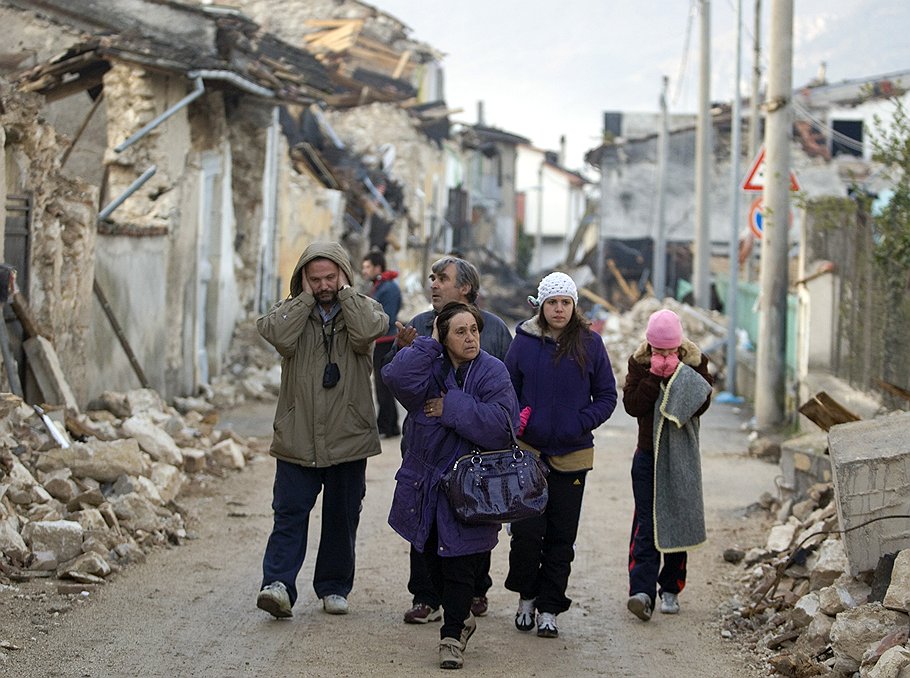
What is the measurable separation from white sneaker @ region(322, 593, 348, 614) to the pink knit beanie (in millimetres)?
2088

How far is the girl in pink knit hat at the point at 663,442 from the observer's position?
23.3 ft

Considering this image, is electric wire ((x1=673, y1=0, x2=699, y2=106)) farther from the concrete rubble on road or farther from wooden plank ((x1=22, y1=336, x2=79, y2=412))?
the concrete rubble on road

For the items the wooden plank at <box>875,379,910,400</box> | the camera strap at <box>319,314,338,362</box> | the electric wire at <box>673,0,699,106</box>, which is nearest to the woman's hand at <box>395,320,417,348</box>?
the camera strap at <box>319,314,338,362</box>

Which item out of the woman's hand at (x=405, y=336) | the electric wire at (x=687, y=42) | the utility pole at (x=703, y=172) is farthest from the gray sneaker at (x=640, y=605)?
the electric wire at (x=687, y=42)

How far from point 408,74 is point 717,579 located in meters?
39.5

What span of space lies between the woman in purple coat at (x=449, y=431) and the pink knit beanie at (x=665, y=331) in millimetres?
1294

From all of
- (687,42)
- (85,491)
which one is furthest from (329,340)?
(687,42)

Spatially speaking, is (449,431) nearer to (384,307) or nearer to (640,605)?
(640,605)

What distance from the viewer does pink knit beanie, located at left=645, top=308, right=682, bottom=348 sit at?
7.07 m

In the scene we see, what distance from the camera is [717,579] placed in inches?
331

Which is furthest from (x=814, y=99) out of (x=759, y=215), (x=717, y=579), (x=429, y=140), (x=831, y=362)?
(x=717, y=579)

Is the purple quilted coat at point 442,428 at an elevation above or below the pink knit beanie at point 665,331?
below

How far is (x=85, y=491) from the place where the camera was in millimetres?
8562

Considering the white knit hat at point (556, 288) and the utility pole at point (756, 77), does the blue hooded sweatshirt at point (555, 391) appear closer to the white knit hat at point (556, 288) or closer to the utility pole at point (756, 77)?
the white knit hat at point (556, 288)
